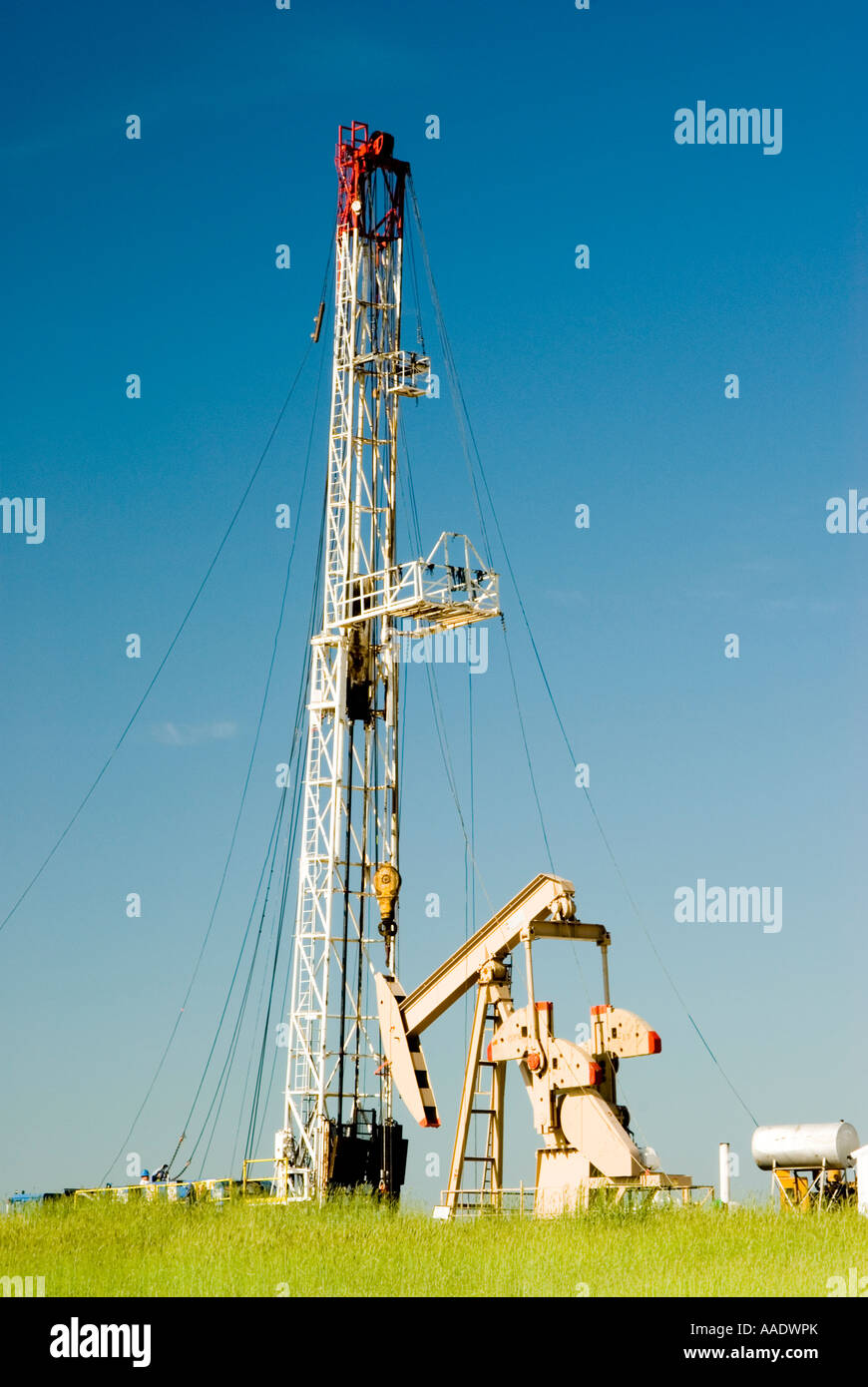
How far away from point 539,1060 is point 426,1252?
6335mm

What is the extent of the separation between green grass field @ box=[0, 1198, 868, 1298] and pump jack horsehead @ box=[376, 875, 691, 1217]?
143 cm

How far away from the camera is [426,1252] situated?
1092 inches

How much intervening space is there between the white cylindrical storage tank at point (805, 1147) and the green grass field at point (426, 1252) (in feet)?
9.15

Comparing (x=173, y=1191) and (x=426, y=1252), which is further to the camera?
(x=173, y=1191)

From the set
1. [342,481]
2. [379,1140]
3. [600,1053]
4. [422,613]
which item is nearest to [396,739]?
[422,613]

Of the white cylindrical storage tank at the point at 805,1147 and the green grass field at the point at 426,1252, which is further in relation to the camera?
the white cylindrical storage tank at the point at 805,1147

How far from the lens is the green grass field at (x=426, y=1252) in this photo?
2466 cm

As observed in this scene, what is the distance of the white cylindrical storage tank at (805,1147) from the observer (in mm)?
32938

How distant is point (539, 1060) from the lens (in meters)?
33.4

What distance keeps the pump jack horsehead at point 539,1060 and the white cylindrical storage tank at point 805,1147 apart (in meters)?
2.40

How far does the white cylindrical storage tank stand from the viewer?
108 feet
